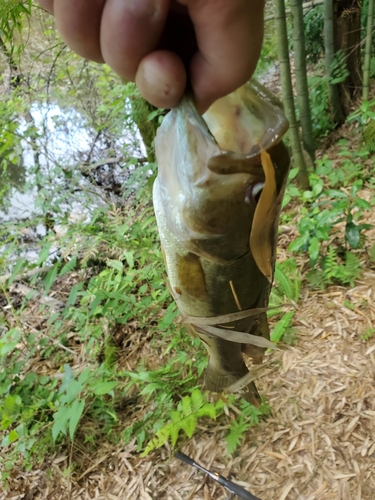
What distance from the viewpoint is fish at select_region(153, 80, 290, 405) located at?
2.55 ft

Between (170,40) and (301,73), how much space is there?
3291mm

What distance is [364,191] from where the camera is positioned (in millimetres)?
3344

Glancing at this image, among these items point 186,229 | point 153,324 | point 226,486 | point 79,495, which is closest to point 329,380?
point 226,486

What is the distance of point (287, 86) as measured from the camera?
11.1 ft

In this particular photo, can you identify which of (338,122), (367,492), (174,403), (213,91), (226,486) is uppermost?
(213,91)

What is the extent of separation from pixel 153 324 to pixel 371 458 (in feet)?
5.40

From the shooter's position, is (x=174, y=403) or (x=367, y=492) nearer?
(x=367, y=492)

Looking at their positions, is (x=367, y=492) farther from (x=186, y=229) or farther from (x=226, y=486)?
(x=186, y=229)

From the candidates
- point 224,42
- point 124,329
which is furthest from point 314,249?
point 224,42

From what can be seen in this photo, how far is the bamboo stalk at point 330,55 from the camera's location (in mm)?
4133

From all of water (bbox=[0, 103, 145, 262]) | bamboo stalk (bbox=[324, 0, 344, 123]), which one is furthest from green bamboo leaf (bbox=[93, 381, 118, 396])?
bamboo stalk (bbox=[324, 0, 344, 123])

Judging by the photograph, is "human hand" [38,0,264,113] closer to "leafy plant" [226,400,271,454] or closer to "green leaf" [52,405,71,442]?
"green leaf" [52,405,71,442]

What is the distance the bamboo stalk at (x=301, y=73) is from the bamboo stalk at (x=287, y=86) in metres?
0.26

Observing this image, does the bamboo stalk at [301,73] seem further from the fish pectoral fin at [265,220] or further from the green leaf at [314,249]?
the fish pectoral fin at [265,220]
